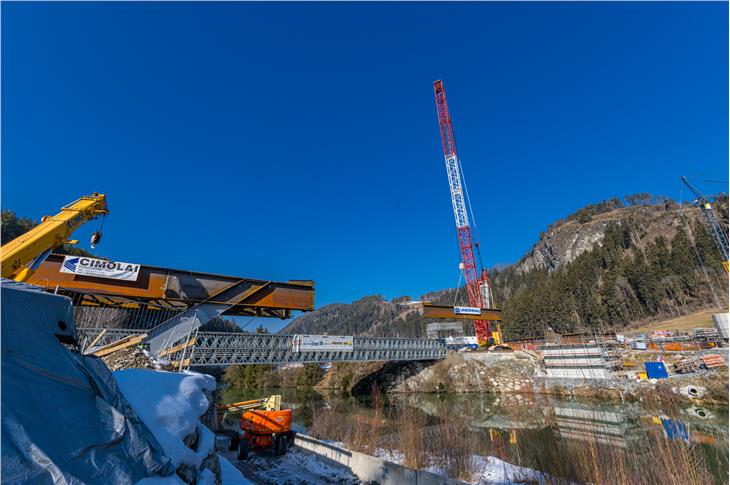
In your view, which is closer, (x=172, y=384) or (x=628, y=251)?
(x=172, y=384)

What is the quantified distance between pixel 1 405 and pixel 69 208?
1680 cm

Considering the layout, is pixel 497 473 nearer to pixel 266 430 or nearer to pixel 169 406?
pixel 266 430

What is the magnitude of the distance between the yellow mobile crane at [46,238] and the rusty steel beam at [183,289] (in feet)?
5.72

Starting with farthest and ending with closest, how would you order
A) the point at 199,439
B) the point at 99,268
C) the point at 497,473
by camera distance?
the point at 99,268 < the point at 497,473 < the point at 199,439

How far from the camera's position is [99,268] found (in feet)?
54.6

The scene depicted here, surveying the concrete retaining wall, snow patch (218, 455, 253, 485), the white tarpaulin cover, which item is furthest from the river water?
the white tarpaulin cover

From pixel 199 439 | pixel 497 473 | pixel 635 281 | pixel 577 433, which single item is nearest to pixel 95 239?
pixel 199 439

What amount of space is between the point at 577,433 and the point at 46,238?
1083 inches

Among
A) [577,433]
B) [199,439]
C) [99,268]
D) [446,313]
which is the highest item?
[446,313]

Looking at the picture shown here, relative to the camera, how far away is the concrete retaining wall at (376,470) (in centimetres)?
901

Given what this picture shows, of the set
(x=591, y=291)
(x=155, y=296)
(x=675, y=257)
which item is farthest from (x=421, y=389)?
(x=675, y=257)

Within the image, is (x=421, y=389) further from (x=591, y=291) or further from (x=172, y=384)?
(x=591, y=291)

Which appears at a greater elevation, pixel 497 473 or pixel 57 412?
pixel 57 412

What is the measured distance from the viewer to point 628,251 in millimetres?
103875
